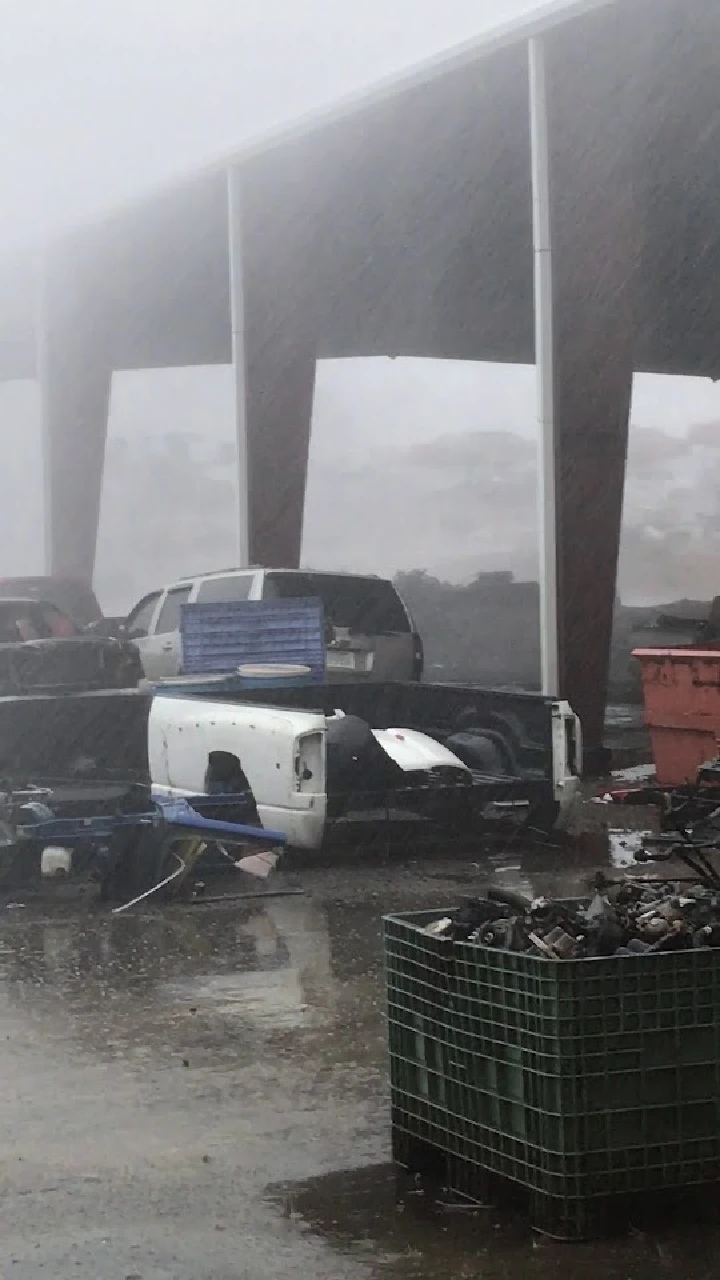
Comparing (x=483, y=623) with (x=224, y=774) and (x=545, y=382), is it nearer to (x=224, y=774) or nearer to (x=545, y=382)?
(x=545, y=382)

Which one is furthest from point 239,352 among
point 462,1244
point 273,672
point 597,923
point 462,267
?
point 462,1244

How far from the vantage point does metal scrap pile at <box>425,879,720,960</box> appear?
14.0ft

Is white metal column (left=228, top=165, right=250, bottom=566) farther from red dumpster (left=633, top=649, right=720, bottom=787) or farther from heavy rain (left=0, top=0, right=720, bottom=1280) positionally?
red dumpster (left=633, top=649, right=720, bottom=787)

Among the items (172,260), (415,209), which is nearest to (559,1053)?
(415,209)

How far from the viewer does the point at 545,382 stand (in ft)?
50.8

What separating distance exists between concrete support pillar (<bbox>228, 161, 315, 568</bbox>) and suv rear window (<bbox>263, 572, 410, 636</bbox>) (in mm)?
6082

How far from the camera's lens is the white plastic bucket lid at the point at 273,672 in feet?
37.8

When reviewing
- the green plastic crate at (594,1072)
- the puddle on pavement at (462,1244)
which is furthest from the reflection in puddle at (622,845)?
the green plastic crate at (594,1072)

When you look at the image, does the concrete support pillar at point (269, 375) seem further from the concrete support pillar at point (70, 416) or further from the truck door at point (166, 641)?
the concrete support pillar at point (70, 416)

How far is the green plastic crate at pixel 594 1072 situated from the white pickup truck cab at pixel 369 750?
17.8 feet

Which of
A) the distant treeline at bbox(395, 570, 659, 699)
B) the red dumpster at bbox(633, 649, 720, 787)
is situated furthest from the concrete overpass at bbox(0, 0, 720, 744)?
the distant treeline at bbox(395, 570, 659, 699)

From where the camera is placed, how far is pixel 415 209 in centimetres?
2272

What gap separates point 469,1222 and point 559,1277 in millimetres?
433

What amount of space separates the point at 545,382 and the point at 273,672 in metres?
5.15
